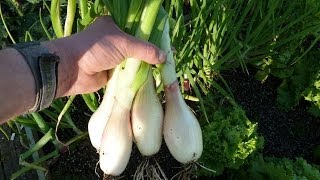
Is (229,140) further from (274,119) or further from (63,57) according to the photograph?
(63,57)

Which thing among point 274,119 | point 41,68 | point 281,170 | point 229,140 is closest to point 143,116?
point 41,68

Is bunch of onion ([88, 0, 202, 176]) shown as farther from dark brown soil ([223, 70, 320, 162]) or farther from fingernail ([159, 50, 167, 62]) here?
dark brown soil ([223, 70, 320, 162])

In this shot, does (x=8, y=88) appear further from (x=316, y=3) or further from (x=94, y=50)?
(x=316, y=3)

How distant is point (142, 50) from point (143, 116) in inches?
8.6

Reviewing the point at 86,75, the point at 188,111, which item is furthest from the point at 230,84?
the point at 86,75

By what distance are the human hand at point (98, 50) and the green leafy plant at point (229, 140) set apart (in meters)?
0.49

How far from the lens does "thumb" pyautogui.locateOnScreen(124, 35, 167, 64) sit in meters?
1.36

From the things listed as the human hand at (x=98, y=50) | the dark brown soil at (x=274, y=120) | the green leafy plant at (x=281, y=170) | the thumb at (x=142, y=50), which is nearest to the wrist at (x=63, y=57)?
the human hand at (x=98, y=50)

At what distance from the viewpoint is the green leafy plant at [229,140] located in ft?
5.91

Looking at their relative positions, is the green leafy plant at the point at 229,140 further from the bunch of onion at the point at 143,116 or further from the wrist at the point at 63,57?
the wrist at the point at 63,57

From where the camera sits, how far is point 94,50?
1370mm

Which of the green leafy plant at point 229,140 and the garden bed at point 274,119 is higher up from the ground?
the green leafy plant at point 229,140

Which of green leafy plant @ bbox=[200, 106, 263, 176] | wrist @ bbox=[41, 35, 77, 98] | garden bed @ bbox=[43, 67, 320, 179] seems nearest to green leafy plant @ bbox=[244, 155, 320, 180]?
green leafy plant @ bbox=[200, 106, 263, 176]

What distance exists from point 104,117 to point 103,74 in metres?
0.13
